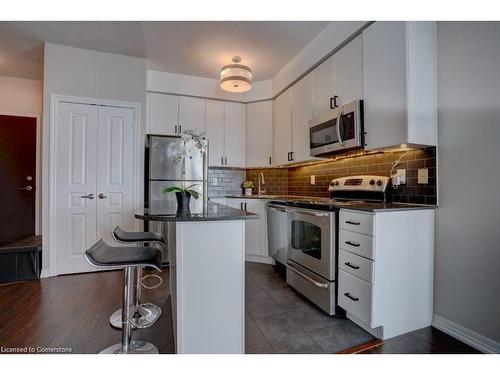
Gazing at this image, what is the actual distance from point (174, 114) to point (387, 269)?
10.5 feet

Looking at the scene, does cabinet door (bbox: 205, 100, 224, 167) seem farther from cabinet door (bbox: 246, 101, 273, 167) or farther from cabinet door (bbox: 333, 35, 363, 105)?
cabinet door (bbox: 333, 35, 363, 105)

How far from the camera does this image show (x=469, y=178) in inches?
66.7

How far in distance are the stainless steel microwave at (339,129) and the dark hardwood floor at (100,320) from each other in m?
1.45

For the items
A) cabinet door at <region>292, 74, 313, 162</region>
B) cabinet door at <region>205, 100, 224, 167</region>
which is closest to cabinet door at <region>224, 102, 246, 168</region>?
cabinet door at <region>205, 100, 224, 167</region>

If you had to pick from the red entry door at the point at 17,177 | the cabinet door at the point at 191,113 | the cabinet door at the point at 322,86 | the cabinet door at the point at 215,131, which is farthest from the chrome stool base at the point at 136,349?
the red entry door at the point at 17,177

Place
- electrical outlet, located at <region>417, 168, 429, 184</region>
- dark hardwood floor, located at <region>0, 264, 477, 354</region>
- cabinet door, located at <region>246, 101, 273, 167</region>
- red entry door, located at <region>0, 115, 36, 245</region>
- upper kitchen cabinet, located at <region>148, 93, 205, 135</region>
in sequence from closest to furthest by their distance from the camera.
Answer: dark hardwood floor, located at <region>0, 264, 477, 354</region>
electrical outlet, located at <region>417, 168, 429, 184</region>
red entry door, located at <region>0, 115, 36, 245</region>
upper kitchen cabinet, located at <region>148, 93, 205, 135</region>
cabinet door, located at <region>246, 101, 273, 167</region>

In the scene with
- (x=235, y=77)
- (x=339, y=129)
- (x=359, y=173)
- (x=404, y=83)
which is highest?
(x=235, y=77)

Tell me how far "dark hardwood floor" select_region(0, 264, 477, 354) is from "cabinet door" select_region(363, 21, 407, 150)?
54.8 inches

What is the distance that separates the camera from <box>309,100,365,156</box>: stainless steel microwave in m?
2.20

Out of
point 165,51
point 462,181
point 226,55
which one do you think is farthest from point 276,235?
point 165,51

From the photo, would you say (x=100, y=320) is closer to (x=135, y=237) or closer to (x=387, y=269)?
(x=135, y=237)

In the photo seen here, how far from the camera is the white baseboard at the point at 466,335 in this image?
61.0 inches

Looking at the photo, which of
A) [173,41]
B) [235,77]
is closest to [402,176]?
[235,77]

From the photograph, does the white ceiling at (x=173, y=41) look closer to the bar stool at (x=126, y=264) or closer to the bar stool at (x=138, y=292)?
the bar stool at (x=138, y=292)
